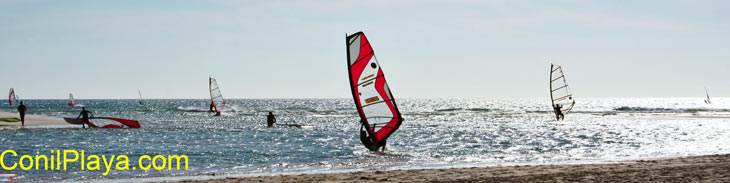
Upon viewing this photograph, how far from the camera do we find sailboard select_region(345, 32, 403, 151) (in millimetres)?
17109

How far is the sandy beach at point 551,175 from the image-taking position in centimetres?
1120

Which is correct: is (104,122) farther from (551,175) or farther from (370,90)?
(551,175)

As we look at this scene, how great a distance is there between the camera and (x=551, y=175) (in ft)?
39.1

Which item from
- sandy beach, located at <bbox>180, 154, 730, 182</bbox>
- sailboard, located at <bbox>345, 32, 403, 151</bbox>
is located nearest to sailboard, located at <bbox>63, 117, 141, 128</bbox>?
sailboard, located at <bbox>345, 32, 403, 151</bbox>

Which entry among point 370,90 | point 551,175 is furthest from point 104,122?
point 551,175

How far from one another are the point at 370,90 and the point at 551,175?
269 inches

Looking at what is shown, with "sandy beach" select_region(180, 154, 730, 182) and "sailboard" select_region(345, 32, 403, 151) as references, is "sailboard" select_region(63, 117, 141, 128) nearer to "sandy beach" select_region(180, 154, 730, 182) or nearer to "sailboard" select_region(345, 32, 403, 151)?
"sailboard" select_region(345, 32, 403, 151)

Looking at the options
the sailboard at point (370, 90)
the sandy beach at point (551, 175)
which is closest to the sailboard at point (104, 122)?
the sailboard at point (370, 90)

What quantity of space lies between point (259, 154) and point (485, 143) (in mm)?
9635

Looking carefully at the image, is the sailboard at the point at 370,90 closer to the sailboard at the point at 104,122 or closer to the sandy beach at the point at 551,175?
the sandy beach at the point at 551,175

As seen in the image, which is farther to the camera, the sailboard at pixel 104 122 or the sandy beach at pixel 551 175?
the sailboard at pixel 104 122

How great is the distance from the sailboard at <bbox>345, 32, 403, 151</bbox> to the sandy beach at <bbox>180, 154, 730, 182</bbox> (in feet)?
15.0

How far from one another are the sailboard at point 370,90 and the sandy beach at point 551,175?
457 cm

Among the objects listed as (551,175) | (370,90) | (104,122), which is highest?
(370,90)
